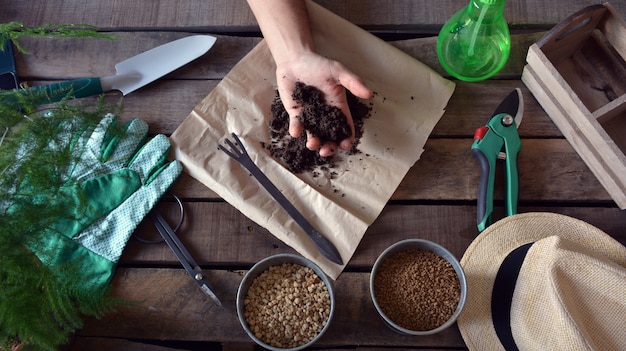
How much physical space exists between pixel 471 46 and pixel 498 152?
29cm

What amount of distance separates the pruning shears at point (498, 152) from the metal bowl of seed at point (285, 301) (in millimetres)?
400

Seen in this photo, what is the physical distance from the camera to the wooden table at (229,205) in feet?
3.61

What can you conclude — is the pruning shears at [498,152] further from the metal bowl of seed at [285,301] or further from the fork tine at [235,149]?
the fork tine at [235,149]

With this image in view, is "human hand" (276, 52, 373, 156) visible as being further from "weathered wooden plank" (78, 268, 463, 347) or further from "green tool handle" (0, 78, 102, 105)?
"green tool handle" (0, 78, 102, 105)

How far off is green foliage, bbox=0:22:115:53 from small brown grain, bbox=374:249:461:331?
91 centimetres

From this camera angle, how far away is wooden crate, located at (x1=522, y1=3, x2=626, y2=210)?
1.09 m

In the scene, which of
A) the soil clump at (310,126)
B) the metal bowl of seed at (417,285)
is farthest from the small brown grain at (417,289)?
the soil clump at (310,126)

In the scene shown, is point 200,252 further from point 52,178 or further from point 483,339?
point 483,339

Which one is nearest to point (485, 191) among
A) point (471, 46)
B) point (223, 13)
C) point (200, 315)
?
point (471, 46)

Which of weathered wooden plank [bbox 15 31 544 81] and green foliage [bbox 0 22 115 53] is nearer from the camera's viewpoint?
green foliage [bbox 0 22 115 53]

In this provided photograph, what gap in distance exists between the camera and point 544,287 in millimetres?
950

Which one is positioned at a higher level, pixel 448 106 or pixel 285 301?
pixel 448 106

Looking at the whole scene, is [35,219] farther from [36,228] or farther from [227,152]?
[227,152]

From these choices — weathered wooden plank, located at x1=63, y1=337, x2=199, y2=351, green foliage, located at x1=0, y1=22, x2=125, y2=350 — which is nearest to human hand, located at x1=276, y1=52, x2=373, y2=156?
green foliage, located at x1=0, y1=22, x2=125, y2=350
